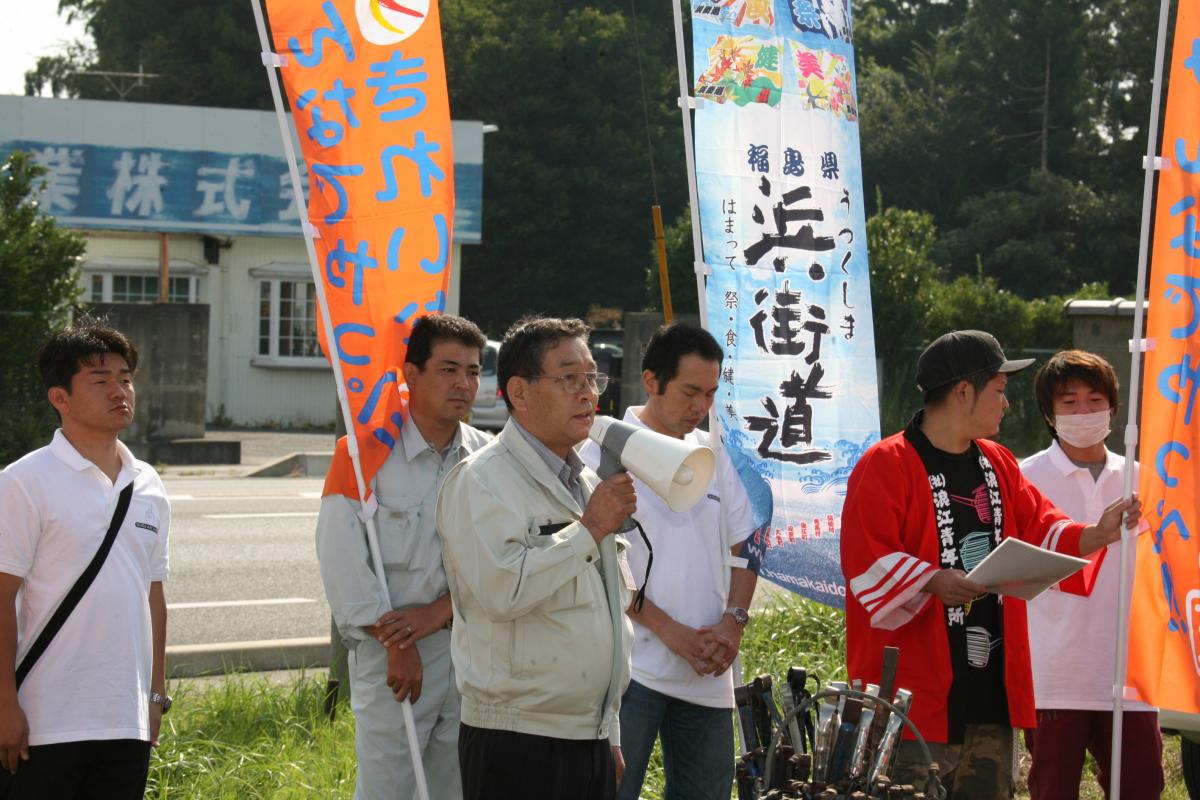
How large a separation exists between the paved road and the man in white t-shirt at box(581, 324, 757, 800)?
4.62 metres

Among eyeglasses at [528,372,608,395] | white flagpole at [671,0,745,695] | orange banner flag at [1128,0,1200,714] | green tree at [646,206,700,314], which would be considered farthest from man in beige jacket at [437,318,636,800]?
green tree at [646,206,700,314]

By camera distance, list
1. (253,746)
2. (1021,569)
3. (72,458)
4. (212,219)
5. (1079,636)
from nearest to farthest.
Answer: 1. (1021,569)
2. (72,458)
3. (1079,636)
4. (253,746)
5. (212,219)

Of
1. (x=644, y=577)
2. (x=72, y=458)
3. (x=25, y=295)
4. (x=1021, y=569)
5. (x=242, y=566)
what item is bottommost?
(x=242, y=566)

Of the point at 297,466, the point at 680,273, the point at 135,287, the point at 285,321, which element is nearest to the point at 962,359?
the point at 297,466

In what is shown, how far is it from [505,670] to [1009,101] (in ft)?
127

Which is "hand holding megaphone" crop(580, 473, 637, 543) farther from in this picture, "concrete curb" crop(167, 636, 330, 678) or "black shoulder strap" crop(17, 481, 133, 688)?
"concrete curb" crop(167, 636, 330, 678)

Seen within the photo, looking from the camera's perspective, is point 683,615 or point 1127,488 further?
point 683,615

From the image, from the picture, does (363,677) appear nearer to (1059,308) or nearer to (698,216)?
(698,216)

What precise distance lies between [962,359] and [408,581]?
5.82 ft

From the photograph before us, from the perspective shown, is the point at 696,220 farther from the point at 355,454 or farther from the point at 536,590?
the point at 536,590

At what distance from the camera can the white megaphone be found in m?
3.31

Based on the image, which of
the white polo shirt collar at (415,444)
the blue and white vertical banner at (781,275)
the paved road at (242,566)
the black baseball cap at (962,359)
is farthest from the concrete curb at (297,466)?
the black baseball cap at (962,359)

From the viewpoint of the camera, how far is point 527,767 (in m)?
3.40

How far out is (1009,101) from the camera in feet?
129
